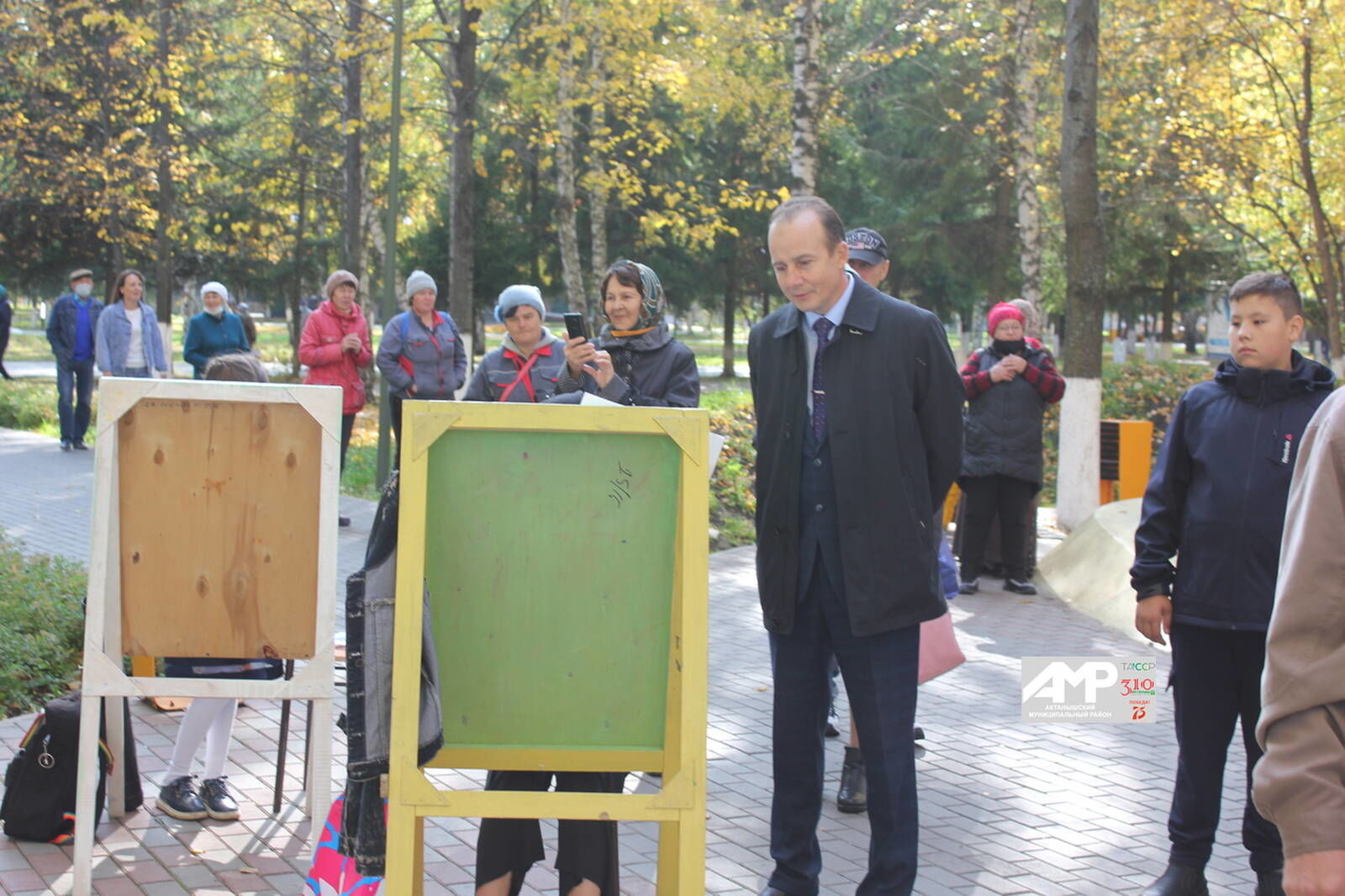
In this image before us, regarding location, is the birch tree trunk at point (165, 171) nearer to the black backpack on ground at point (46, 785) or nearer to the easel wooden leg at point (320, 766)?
the black backpack on ground at point (46, 785)

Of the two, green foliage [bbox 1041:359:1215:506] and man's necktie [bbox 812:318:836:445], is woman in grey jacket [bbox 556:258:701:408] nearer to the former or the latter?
man's necktie [bbox 812:318:836:445]

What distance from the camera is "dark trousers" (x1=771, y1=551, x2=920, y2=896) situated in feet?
12.6

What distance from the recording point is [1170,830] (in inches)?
171

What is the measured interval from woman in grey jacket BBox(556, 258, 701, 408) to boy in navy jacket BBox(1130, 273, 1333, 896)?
72.7 inches

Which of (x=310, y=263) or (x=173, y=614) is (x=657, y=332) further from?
(x=310, y=263)

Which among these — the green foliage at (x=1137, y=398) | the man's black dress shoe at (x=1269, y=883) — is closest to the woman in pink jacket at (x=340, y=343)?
the man's black dress shoe at (x=1269, y=883)

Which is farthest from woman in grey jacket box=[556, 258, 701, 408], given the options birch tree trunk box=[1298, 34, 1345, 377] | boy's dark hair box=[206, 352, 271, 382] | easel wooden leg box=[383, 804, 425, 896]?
birch tree trunk box=[1298, 34, 1345, 377]

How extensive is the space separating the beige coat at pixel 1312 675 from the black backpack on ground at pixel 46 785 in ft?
12.0

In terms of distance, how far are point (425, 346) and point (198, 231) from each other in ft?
80.2

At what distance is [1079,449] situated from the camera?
11.9 metres

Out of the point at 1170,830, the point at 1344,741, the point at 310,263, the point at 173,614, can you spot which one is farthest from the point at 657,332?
the point at 310,263

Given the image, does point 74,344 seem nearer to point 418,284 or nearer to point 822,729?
point 418,284

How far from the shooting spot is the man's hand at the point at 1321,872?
1939 mm

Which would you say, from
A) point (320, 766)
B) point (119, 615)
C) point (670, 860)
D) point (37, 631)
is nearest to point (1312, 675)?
point (670, 860)
